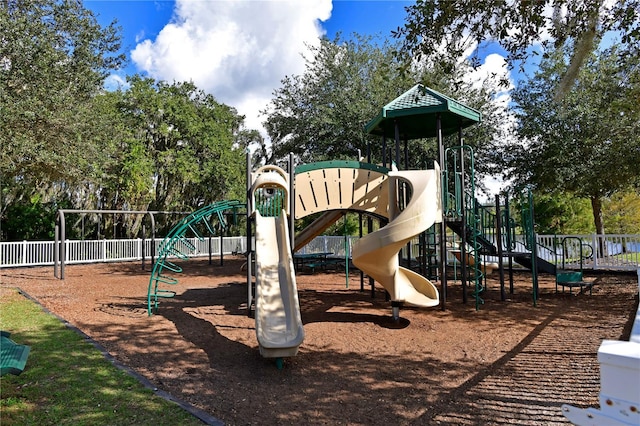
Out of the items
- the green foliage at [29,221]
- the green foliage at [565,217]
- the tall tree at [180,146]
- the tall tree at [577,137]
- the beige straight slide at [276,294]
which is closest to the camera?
the beige straight slide at [276,294]

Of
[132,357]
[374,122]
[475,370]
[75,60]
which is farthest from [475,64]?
[75,60]

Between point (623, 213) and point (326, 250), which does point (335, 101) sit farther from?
point (623, 213)

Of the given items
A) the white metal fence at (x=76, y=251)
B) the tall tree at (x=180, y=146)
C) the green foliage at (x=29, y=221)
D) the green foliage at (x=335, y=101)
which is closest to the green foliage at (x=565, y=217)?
the green foliage at (x=335, y=101)

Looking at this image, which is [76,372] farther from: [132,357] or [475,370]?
[475,370]

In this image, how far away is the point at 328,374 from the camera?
4.75m

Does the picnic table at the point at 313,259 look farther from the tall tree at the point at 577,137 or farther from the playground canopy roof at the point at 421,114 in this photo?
the tall tree at the point at 577,137

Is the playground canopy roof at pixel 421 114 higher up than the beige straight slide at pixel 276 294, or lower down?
higher up

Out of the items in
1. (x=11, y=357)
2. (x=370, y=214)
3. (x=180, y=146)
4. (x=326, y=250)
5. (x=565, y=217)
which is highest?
(x=180, y=146)

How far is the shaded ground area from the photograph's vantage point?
12.4 feet

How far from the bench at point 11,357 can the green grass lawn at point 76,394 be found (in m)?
0.61

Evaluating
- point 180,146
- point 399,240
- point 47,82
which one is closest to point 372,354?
point 399,240

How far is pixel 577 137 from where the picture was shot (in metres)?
14.1

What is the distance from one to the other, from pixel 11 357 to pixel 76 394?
1098mm

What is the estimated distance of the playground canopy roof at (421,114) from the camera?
8117mm
